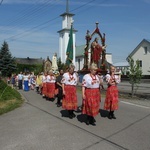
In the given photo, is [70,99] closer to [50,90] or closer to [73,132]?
[73,132]

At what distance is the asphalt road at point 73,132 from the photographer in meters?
6.54

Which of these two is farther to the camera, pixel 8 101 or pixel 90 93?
pixel 8 101

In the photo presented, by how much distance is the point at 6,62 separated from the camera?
52.5 m

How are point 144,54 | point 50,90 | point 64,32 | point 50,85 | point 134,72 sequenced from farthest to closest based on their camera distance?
point 64,32 < point 144,54 < point 134,72 < point 50,85 < point 50,90

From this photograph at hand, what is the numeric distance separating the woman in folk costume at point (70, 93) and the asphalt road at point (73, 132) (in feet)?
1.21

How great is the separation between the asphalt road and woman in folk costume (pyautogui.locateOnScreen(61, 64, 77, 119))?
1.21ft

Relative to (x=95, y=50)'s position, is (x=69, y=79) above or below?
below

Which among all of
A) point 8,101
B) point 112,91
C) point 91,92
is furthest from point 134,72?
point 91,92

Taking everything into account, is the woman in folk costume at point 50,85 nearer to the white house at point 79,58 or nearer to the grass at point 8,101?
the grass at point 8,101

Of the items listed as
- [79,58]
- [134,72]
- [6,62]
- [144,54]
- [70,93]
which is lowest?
[70,93]

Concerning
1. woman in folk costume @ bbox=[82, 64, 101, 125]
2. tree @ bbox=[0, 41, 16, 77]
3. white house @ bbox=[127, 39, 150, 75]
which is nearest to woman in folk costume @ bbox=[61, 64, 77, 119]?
woman in folk costume @ bbox=[82, 64, 101, 125]

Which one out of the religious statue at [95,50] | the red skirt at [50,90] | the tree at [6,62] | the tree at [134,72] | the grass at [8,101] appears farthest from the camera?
the tree at [6,62]

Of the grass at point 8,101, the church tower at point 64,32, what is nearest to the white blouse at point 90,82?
the grass at point 8,101

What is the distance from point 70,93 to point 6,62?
4435 cm
